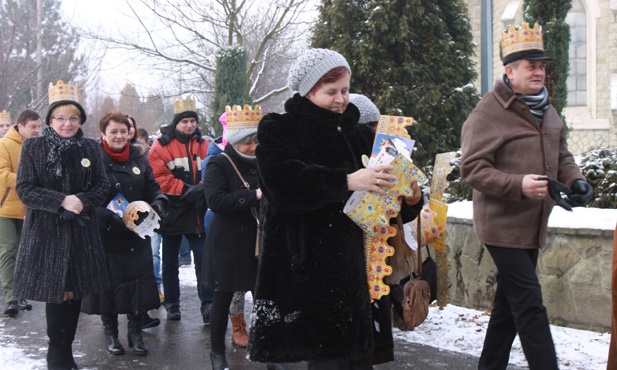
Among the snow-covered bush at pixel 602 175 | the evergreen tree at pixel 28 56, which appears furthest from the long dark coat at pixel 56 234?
the evergreen tree at pixel 28 56

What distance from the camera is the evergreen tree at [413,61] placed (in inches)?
342

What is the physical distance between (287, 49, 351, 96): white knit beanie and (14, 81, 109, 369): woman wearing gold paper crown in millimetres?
2280

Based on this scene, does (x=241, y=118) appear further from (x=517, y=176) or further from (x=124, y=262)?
(x=517, y=176)

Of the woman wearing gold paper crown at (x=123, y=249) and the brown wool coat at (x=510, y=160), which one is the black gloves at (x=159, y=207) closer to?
the woman wearing gold paper crown at (x=123, y=249)

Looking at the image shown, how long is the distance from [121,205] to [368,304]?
2.94 m

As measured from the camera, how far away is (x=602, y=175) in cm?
644

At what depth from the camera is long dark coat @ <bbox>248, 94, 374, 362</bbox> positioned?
131 inches

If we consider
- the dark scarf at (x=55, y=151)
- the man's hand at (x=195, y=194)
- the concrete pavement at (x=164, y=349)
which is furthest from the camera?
the man's hand at (x=195, y=194)

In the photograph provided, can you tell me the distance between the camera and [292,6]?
63.6 feet

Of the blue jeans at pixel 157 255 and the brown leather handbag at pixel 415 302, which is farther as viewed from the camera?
the blue jeans at pixel 157 255

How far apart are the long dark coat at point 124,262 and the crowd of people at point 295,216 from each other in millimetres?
11

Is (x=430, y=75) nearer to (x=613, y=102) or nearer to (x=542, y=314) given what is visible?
(x=542, y=314)

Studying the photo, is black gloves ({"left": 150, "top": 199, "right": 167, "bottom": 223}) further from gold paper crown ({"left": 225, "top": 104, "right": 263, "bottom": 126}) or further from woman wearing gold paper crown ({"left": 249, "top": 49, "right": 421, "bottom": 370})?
woman wearing gold paper crown ({"left": 249, "top": 49, "right": 421, "bottom": 370})

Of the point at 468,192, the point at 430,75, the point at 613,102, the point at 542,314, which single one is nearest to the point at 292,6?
the point at 613,102
